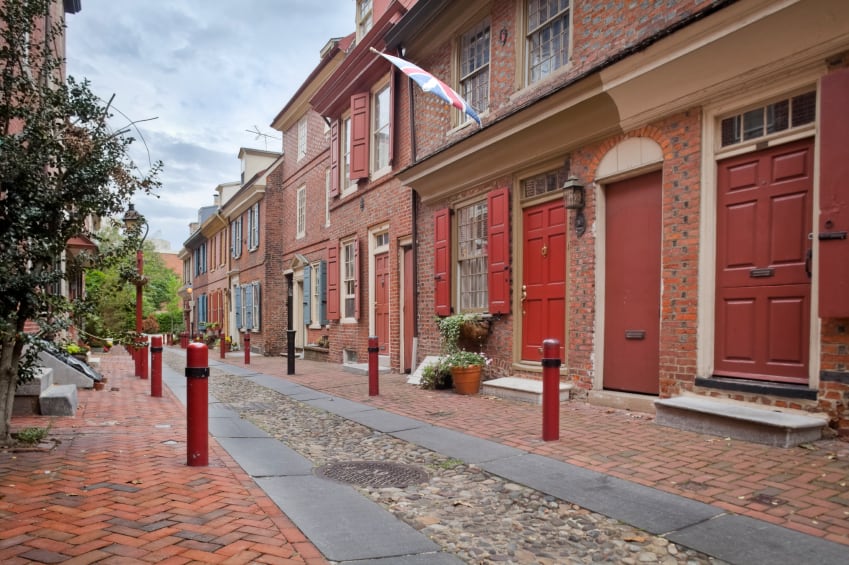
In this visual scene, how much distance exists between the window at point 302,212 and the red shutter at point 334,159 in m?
3.19

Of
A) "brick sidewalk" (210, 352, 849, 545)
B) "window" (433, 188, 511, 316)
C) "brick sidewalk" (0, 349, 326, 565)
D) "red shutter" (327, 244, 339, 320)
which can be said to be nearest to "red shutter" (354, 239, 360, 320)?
"red shutter" (327, 244, 339, 320)

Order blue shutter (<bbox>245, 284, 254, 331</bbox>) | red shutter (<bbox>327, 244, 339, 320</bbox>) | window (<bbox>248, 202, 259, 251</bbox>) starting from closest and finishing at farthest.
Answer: red shutter (<bbox>327, 244, 339, 320</bbox>) < window (<bbox>248, 202, 259, 251</bbox>) < blue shutter (<bbox>245, 284, 254, 331</bbox>)

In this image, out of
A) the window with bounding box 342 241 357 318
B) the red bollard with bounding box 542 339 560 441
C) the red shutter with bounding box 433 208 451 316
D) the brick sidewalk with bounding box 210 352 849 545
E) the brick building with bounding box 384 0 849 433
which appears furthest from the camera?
the window with bounding box 342 241 357 318

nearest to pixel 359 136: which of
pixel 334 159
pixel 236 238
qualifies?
pixel 334 159

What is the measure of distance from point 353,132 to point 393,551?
1180 cm

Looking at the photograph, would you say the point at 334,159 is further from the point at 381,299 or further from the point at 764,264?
the point at 764,264

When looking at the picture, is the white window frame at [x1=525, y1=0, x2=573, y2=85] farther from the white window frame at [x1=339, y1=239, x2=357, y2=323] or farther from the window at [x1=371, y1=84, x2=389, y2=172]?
the white window frame at [x1=339, y1=239, x2=357, y2=323]

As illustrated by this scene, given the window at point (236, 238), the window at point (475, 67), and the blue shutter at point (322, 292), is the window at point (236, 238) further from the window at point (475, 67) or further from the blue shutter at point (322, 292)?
the window at point (475, 67)

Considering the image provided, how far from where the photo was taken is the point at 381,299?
41.8 ft

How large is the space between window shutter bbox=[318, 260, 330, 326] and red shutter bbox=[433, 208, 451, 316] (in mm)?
6411

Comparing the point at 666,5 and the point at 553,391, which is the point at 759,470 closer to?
the point at 553,391

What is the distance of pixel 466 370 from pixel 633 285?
2.71 metres

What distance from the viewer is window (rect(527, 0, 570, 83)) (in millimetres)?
7617

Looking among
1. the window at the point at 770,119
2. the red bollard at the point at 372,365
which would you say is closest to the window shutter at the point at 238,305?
the red bollard at the point at 372,365
